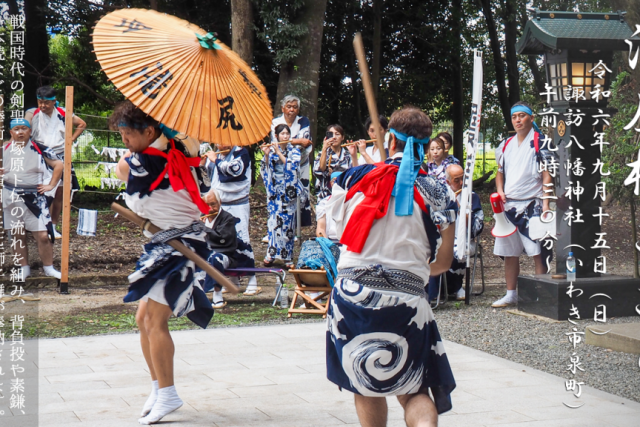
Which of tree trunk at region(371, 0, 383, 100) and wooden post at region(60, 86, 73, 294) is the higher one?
tree trunk at region(371, 0, 383, 100)

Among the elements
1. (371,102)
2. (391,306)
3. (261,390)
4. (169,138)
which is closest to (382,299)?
(391,306)

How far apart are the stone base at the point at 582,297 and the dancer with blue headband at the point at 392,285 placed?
4.58 metres

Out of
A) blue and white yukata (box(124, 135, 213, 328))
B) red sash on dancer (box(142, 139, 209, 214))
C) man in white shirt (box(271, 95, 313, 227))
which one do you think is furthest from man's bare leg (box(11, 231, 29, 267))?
red sash on dancer (box(142, 139, 209, 214))

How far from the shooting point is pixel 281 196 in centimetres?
978

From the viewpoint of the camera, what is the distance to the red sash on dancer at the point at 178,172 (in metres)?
4.20

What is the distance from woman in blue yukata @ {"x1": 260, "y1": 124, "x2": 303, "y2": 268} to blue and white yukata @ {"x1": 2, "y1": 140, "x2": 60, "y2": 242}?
282 centimetres

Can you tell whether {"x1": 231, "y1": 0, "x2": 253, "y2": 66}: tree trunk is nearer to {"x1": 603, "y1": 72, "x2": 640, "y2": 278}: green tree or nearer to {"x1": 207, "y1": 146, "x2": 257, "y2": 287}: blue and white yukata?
{"x1": 207, "y1": 146, "x2": 257, "y2": 287}: blue and white yukata

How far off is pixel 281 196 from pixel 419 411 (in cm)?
689

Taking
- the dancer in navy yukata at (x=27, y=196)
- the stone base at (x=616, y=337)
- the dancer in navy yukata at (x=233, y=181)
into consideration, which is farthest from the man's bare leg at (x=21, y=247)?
the stone base at (x=616, y=337)

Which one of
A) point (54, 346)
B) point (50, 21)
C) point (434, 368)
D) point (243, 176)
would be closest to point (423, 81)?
point (50, 21)

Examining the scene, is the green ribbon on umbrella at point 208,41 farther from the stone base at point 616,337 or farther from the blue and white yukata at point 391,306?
the stone base at point 616,337

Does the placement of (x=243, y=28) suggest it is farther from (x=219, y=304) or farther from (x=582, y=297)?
(x=582, y=297)

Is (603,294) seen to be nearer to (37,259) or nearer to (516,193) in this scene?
(516,193)

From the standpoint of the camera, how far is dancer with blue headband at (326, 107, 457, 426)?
308cm
